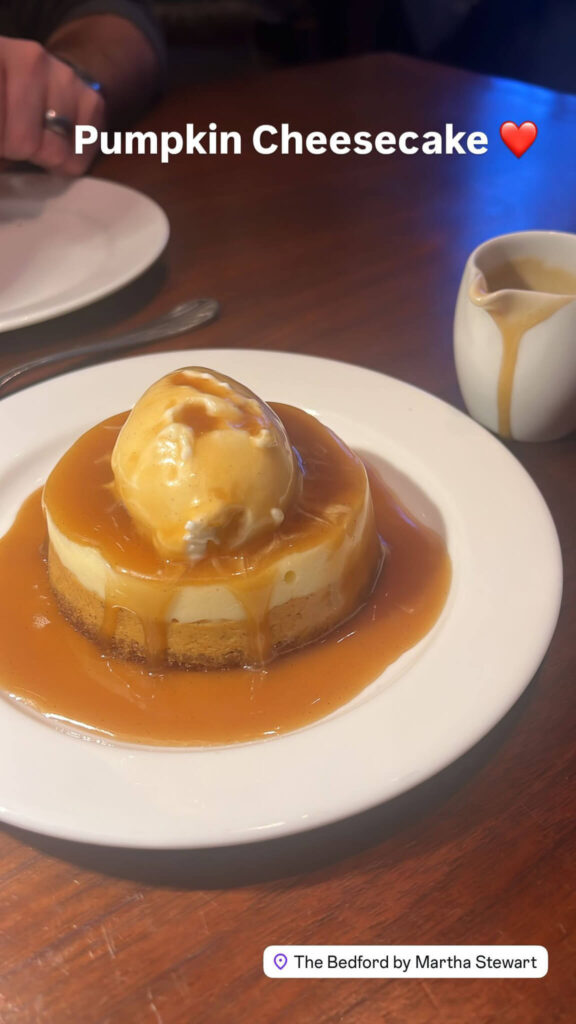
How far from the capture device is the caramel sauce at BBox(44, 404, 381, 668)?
100cm

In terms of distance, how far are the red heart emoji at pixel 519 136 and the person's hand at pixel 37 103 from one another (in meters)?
1.16

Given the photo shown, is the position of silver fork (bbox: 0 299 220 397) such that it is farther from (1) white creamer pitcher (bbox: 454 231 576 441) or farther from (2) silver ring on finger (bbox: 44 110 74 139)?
(2) silver ring on finger (bbox: 44 110 74 139)

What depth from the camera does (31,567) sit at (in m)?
1.18

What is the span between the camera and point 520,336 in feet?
4.19

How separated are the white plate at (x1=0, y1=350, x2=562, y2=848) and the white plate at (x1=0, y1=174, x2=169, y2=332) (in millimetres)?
391

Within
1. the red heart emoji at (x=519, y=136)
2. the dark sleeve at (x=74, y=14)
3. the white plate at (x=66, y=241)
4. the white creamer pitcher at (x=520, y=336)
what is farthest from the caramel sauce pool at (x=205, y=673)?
the dark sleeve at (x=74, y=14)

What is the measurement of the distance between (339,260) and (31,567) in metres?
1.11

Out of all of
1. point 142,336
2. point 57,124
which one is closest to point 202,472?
point 142,336

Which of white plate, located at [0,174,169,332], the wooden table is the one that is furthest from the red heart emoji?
the wooden table

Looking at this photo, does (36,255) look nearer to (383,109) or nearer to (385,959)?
(383,109)

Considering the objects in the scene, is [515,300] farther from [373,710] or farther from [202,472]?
[373,710]

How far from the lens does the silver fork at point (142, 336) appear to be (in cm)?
150

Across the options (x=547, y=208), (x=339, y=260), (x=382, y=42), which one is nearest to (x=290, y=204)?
(x=339, y=260)

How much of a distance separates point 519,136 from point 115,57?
1.22 m
